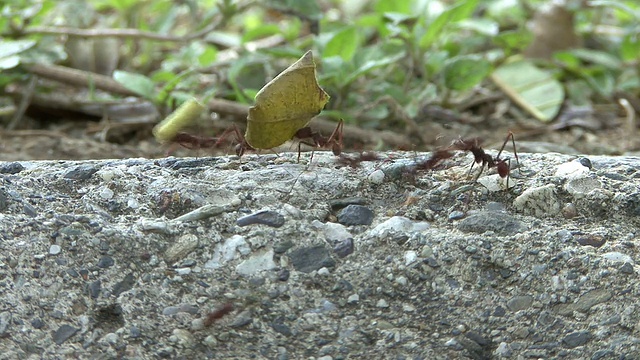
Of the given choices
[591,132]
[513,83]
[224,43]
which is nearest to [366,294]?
[591,132]

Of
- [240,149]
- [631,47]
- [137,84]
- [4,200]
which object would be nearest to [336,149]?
[240,149]

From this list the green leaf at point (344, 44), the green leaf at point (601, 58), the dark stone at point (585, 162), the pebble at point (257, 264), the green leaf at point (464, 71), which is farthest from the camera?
the green leaf at point (601, 58)

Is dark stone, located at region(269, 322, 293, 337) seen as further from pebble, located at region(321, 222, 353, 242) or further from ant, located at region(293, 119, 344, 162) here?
ant, located at region(293, 119, 344, 162)

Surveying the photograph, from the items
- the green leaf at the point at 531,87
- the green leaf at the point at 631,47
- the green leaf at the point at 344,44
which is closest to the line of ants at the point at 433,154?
the green leaf at the point at 344,44

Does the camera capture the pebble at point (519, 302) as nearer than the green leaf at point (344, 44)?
Yes

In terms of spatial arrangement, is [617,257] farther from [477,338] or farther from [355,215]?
[355,215]

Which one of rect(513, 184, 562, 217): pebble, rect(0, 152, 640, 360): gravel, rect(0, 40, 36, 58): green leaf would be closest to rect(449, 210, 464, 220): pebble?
rect(0, 152, 640, 360): gravel

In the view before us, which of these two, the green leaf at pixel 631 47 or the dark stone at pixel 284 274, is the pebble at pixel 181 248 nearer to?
the dark stone at pixel 284 274
